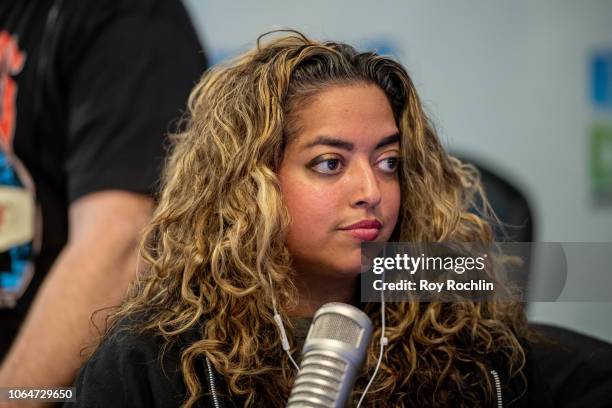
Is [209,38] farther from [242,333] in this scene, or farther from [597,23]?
[242,333]

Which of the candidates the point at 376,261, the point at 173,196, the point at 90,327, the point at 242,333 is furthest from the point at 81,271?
the point at 376,261

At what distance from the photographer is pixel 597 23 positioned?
2.75 metres

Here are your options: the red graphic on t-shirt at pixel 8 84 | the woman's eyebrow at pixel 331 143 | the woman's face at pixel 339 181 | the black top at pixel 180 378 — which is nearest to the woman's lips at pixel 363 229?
the woman's face at pixel 339 181

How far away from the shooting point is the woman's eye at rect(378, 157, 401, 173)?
4.50 feet

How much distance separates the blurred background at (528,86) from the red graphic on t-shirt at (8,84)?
3.84 ft

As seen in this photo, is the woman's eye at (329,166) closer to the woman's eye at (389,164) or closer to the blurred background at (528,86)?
the woman's eye at (389,164)

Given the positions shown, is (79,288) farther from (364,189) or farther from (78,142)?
(364,189)

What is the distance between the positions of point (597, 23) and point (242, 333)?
1865mm

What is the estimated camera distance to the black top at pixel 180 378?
1.31 m

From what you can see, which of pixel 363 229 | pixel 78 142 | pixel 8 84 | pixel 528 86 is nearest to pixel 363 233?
pixel 363 229

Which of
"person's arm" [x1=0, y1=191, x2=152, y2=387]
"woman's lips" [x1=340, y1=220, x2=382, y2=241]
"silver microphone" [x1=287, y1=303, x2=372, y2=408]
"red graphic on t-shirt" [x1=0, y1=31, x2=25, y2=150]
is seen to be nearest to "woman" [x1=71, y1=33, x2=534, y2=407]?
"woman's lips" [x1=340, y1=220, x2=382, y2=241]

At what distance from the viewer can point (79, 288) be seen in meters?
1.61

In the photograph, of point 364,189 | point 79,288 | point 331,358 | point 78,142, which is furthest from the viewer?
point 78,142

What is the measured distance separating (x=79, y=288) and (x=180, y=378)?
368 millimetres
